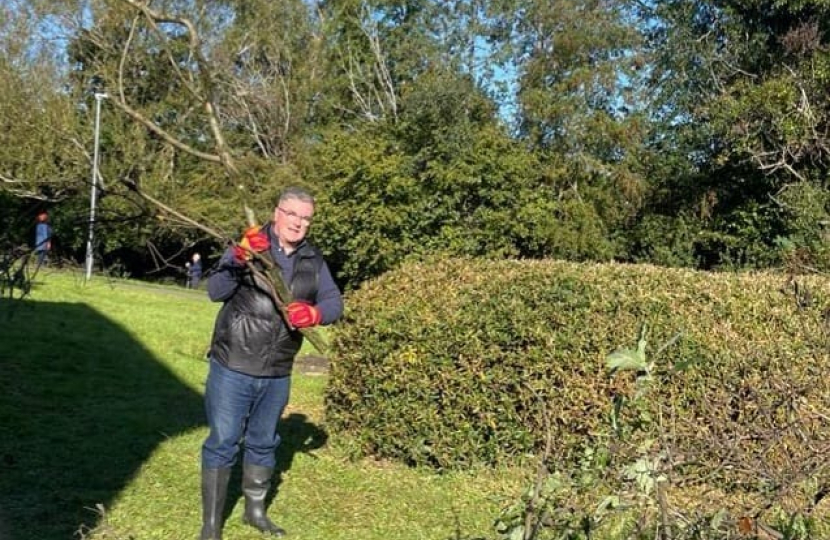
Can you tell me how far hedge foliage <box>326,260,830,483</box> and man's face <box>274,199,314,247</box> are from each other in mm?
1685

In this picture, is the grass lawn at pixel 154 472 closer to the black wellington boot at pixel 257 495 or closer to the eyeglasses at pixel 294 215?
the black wellington boot at pixel 257 495

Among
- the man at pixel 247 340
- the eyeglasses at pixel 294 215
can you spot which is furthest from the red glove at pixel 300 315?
the eyeglasses at pixel 294 215

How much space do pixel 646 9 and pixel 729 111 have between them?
8923mm

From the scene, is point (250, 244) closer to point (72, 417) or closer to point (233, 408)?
point (233, 408)

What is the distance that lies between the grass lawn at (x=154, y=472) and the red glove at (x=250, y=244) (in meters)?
1.12

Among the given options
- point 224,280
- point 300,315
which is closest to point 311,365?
point 224,280

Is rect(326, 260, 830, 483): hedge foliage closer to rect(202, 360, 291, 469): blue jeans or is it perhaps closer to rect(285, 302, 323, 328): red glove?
rect(202, 360, 291, 469): blue jeans

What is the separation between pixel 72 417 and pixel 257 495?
3038 millimetres

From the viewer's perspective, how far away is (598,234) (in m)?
27.3

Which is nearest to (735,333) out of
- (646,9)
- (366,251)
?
(366,251)

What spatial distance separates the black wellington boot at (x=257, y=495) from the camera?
4.94 meters

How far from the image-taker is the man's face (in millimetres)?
4648

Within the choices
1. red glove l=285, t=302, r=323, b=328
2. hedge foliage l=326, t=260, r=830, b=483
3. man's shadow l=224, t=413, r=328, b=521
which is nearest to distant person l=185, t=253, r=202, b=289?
red glove l=285, t=302, r=323, b=328

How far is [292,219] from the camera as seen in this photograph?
184 inches
